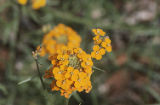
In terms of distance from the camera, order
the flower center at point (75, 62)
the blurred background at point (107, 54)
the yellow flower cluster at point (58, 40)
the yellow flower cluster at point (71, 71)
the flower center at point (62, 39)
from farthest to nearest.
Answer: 1. the blurred background at point (107, 54)
2. the flower center at point (62, 39)
3. the yellow flower cluster at point (58, 40)
4. the flower center at point (75, 62)
5. the yellow flower cluster at point (71, 71)

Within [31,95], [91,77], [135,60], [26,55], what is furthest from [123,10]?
[91,77]

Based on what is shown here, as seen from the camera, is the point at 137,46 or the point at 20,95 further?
the point at 137,46

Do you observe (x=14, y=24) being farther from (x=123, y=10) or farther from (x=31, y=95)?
(x=123, y=10)

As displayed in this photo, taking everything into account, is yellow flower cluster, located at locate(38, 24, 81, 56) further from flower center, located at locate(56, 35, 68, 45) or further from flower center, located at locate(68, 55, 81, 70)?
flower center, located at locate(68, 55, 81, 70)

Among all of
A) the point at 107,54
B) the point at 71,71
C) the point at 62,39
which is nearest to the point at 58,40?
the point at 62,39

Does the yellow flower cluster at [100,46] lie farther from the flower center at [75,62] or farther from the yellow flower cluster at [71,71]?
the flower center at [75,62]

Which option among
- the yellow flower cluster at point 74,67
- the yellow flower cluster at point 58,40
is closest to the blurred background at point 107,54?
the yellow flower cluster at point 58,40
